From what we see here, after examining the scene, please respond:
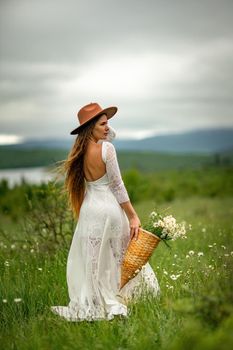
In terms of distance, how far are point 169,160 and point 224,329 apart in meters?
135

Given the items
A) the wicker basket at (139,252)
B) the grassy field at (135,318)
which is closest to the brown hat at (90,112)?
the wicker basket at (139,252)

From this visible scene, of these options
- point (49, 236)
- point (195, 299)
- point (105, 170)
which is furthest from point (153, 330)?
point (49, 236)

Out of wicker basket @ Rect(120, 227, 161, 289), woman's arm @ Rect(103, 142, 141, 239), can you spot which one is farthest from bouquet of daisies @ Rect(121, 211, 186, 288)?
woman's arm @ Rect(103, 142, 141, 239)

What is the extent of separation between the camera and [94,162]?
689 centimetres

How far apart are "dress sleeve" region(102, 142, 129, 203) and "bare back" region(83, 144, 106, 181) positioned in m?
0.08

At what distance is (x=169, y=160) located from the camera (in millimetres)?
138375

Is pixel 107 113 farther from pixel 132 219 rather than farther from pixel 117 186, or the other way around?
pixel 132 219

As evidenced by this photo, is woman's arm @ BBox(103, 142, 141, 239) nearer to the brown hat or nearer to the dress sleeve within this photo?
the dress sleeve

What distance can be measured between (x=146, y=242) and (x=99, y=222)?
589 mm

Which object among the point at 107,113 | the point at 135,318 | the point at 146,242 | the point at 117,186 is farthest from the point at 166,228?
the point at 107,113

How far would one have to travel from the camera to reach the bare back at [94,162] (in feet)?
22.5

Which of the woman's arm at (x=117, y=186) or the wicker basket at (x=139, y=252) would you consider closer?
the wicker basket at (x=139, y=252)

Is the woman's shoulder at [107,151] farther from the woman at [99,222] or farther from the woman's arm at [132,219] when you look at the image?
the woman's arm at [132,219]

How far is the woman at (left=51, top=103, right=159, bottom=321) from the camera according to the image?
→ 686 cm
